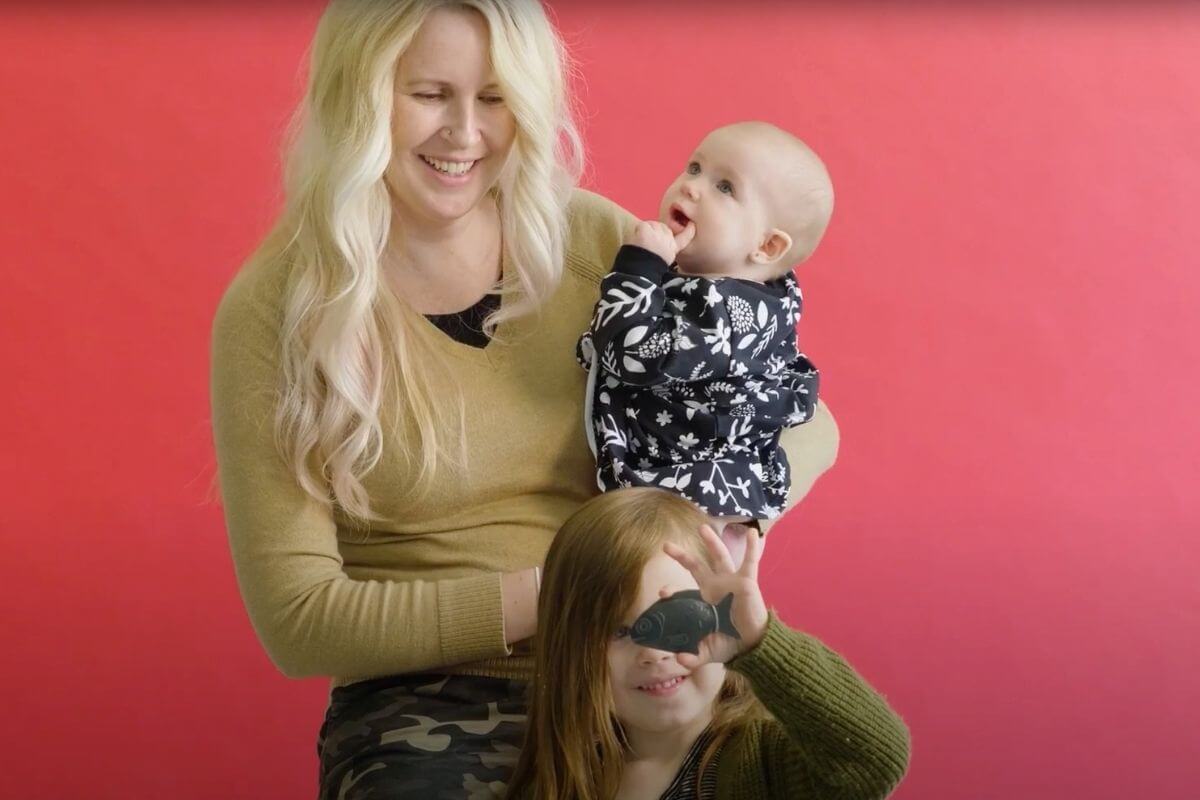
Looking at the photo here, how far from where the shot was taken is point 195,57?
3869mm

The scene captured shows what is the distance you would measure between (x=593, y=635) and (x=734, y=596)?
0.65 ft

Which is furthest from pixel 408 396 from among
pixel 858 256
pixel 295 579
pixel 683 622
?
pixel 858 256

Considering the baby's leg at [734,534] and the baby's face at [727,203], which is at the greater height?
the baby's face at [727,203]

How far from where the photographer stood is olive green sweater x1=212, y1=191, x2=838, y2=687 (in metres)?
2.04

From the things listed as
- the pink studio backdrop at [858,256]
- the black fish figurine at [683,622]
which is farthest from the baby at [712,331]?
the pink studio backdrop at [858,256]

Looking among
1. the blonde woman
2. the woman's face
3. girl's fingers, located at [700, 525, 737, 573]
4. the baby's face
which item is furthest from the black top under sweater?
girl's fingers, located at [700, 525, 737, 573]

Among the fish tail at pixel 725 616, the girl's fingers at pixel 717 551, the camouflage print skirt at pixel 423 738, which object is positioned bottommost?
the camouflage print skirt at pixel 423 738

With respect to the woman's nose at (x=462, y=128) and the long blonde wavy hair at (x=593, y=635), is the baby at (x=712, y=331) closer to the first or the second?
the woman's nose at (x=462, y=128)

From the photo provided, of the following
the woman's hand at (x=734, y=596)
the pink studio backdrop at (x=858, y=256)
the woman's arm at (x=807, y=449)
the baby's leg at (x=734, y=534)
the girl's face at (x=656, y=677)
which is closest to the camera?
the woman's hand at (x=734, y=596)

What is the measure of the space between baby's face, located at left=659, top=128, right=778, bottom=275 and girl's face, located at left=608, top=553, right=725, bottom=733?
59cm

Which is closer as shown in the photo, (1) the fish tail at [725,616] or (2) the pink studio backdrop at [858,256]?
(1) the fish tail at [725,616]

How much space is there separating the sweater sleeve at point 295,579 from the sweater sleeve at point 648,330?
0.30m

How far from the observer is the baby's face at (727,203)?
2.22m

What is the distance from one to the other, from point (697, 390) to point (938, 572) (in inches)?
66.4
